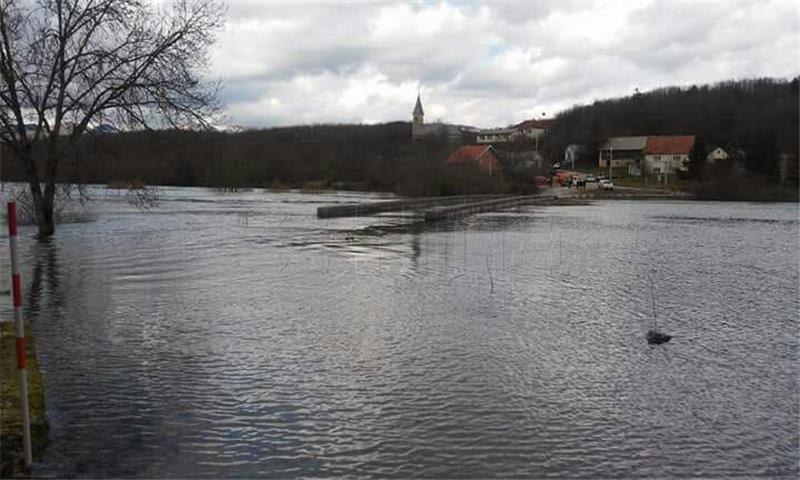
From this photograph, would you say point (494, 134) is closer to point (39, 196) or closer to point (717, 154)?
point (717, 154)

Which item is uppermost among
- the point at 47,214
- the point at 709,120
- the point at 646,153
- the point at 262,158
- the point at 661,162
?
the point at 709,120

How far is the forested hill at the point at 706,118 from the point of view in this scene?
8850 centimetres

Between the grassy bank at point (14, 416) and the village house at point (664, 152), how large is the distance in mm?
117023

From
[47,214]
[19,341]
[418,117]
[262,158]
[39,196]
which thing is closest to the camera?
[19,341]

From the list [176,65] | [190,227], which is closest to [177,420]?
[176,65]

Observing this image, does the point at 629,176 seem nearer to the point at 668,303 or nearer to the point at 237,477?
the point at 668,303

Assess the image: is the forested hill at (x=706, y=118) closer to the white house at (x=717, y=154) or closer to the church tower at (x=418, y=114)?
the white house at (x=717, y=154)

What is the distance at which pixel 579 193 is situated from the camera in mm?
75938

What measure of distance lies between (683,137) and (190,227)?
111665 millimetres

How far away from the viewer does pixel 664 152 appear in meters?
120

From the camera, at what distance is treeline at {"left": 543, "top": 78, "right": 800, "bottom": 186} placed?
86.9 metres

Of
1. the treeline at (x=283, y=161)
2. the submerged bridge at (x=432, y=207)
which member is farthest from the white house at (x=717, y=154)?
the submerged bridge at (x=432, y=207)

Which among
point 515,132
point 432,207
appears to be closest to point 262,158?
point 432,207

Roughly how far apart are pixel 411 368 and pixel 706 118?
126552mm
